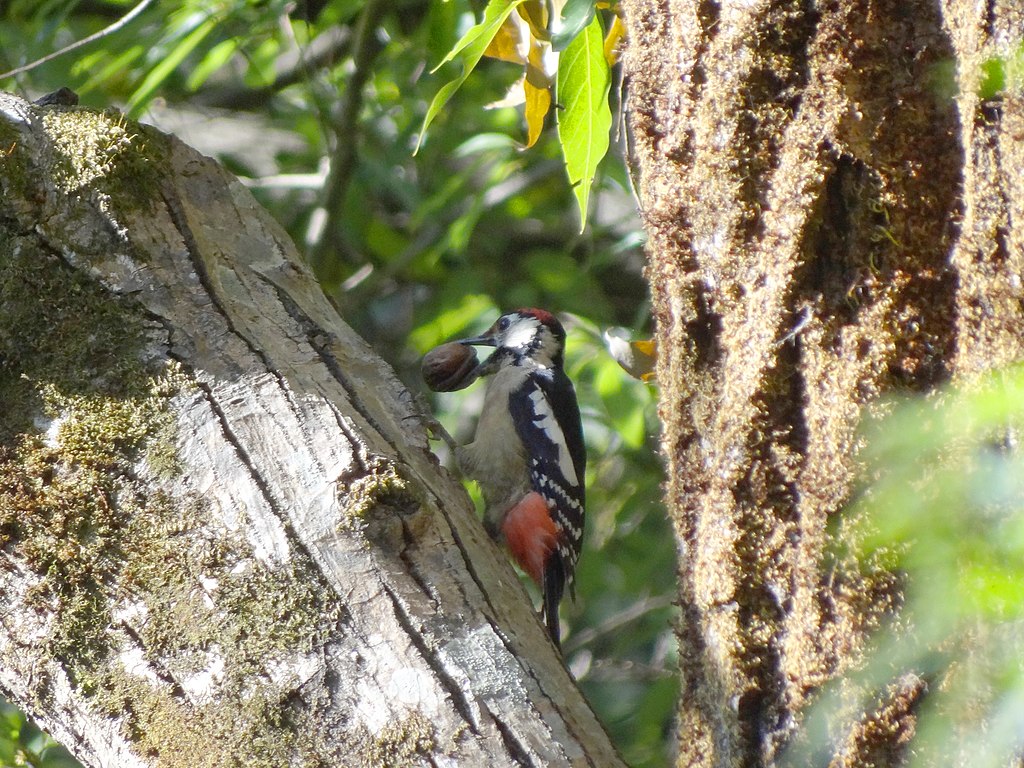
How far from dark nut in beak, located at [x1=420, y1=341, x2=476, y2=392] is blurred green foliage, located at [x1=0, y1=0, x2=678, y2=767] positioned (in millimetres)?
405

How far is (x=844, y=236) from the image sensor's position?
1782 mm

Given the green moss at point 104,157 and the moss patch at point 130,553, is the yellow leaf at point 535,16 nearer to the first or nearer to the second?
the green moss at point 104,157

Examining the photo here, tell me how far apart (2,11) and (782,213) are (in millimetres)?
4737

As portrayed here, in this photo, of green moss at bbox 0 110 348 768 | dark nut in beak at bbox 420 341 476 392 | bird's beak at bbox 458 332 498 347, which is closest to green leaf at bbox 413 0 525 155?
green moss at bbox 0 110 348 768

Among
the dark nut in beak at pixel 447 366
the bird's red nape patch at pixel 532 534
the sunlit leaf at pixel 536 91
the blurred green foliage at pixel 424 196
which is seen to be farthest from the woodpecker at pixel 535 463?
the sunlit leaf at pixel 536 91

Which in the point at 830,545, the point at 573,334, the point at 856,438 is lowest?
the point at 830,545

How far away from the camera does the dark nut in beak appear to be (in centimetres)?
391

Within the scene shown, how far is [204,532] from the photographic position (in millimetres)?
1810

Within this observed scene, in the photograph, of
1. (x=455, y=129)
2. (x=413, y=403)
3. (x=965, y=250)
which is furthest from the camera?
(x=455, y=129)

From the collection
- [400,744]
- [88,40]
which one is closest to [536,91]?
[88,40]

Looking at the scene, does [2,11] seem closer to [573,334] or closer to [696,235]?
[573,334]

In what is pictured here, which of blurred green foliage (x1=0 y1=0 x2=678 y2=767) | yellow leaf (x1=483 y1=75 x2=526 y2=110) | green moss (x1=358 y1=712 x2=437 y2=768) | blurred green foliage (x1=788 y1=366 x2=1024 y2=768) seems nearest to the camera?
blurred green foliage (x1=788 y1=366 x2=1024 y2=768)

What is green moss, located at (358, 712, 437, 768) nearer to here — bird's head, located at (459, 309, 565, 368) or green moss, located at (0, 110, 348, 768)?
green moss, located at (0, 110, 348, 768)

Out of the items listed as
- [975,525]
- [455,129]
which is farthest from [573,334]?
[975,525]
